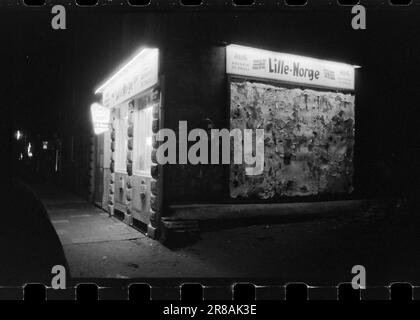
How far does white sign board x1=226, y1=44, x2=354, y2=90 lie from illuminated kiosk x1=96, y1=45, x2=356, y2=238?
0.08ft

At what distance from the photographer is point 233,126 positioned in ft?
29.7

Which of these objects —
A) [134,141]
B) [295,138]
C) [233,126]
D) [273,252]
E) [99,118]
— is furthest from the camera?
[99,118]

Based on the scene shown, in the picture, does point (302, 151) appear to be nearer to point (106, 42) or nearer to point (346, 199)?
point (346, 199)

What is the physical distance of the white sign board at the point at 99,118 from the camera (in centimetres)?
1266

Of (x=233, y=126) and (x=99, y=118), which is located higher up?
(x=99, y=118)

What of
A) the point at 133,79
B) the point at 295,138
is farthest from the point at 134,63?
the point at 295,138

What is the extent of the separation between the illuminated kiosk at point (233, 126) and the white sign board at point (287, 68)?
0.08 feet

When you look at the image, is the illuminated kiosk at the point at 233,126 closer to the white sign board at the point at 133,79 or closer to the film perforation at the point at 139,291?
the white sign board at the point at 133,79

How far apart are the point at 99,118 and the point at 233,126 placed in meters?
5.44

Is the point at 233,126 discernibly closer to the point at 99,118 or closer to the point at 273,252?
the point at 273,252

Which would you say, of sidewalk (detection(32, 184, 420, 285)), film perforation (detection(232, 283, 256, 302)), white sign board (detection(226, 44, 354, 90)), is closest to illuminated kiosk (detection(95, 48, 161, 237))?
sidewalk (detection(32, 184, 420, 285))

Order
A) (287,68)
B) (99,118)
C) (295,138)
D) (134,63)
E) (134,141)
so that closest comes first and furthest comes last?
(287,68), (295,138), (134,63), (134,141), (99,118)

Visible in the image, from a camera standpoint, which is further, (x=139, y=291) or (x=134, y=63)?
(x=134, y=63)

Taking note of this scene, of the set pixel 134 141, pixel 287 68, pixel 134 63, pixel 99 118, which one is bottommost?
pixel 134 141
